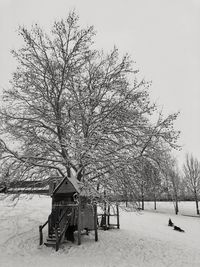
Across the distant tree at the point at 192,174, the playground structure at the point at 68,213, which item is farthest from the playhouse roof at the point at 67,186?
the distant tree at the point at 192,174

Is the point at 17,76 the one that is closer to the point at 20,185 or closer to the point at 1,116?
the point at 1,116

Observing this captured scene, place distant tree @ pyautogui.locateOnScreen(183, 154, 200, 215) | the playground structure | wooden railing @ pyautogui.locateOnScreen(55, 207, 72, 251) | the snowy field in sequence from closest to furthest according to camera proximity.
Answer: the snowy field < wooden railing @ pyautogui.locateOnScreen(55, 207, 72, 251) < the playground structure < distant tree @ pyautogui.locateOnScreen(183, 154, 200, 215)

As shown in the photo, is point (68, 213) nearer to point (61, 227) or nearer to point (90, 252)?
point (61, 227)

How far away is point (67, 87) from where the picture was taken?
12422 millimetres

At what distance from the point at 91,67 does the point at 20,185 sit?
761 centimetres

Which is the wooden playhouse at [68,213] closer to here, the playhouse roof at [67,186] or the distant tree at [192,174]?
the playhouse roof at [67,186]

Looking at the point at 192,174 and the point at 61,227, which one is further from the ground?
the point at 192,174

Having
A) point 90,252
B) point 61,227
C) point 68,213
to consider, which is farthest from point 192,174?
point 90,252

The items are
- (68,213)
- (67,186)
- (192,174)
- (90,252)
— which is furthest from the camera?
(192,174)

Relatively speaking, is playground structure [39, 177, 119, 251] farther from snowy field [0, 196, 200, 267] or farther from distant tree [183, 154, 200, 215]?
distant tree [183, 154, 200, 215]

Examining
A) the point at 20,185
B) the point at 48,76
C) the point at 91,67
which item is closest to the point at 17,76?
the point at 48,76

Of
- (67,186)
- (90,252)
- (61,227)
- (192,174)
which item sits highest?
(192,174)

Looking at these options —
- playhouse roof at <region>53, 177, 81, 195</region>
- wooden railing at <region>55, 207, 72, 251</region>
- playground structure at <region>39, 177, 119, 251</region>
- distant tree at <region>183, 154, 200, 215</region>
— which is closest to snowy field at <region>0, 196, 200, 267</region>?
wooden railing at <region>55, 207, 72, 251</region>

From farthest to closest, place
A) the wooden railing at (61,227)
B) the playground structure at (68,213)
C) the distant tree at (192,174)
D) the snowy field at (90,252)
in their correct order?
the distant tree at (192,174), the playground structure at (68,213), the wooden railing at (61,227), the snowy field at (90,252)
